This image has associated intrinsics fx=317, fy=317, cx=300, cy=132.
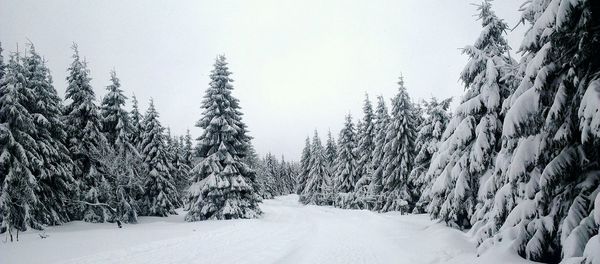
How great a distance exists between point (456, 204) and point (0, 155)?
23551mm

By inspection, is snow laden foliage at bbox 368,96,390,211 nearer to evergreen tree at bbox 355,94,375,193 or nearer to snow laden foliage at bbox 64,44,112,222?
evergreen tree at bbox 355,94,375,193

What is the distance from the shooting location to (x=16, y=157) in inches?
711

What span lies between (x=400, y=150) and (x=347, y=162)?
1300 centimetres

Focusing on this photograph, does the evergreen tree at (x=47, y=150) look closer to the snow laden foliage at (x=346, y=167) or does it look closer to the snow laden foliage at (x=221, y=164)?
the snow laden foliage at (x=221, y=164)

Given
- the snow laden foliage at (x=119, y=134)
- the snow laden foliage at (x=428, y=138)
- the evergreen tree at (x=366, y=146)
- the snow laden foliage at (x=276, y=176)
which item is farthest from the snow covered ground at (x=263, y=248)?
the snow laden foliage at (x=276, y=176)

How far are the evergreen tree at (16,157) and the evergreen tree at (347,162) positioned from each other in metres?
31.9

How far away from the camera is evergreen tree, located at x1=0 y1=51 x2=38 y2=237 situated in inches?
692

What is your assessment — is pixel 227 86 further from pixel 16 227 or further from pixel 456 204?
pixel 456 204

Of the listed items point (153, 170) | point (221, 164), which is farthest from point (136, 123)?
point (221, 164)

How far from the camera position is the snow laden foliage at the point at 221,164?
2553 centimetres

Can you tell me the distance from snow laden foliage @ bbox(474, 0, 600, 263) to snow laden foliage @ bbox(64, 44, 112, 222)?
2595cm

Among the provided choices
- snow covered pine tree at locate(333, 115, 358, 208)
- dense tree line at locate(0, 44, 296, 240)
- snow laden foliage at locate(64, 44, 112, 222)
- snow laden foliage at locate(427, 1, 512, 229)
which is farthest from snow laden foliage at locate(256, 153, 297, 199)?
snow laden foliage at locate(427, 1, 512, 229)

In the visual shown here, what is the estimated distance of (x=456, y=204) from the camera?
1355 centimetres

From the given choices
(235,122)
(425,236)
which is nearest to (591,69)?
(425,236)
